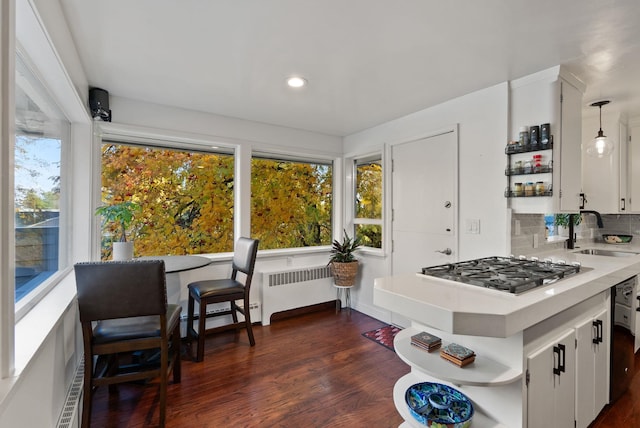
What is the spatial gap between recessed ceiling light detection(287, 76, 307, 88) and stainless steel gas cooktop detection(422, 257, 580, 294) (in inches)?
67.2

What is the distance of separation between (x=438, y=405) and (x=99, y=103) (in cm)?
312

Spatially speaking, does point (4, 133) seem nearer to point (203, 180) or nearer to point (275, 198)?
point (203, 180)

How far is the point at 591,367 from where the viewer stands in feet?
5.70

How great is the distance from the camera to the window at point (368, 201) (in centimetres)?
376

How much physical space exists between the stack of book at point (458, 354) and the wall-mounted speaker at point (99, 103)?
3.00 meters

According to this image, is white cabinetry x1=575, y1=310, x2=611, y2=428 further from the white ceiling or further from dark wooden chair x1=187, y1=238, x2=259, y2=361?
dark wooden chair x1=187, y1=238, x2=259, y2=361

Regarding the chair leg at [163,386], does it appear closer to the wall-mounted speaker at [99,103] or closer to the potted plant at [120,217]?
the potted plant at [120,217]

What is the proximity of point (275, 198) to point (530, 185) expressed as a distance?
2.64m

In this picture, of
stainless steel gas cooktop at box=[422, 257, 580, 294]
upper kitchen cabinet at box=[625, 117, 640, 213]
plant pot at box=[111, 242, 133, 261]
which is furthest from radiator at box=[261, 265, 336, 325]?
upper kitchen cabinet at box=[625, 117, 640, 213]

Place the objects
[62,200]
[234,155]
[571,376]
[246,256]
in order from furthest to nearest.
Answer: [234,155], [246,256], [62,200], [571,376]

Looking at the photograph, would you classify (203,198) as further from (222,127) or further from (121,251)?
(121,251)

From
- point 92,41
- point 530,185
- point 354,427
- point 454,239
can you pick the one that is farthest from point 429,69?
point 354,427

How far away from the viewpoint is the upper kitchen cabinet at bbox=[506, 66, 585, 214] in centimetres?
218

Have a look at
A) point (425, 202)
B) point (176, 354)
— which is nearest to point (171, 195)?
point (176, 354)
